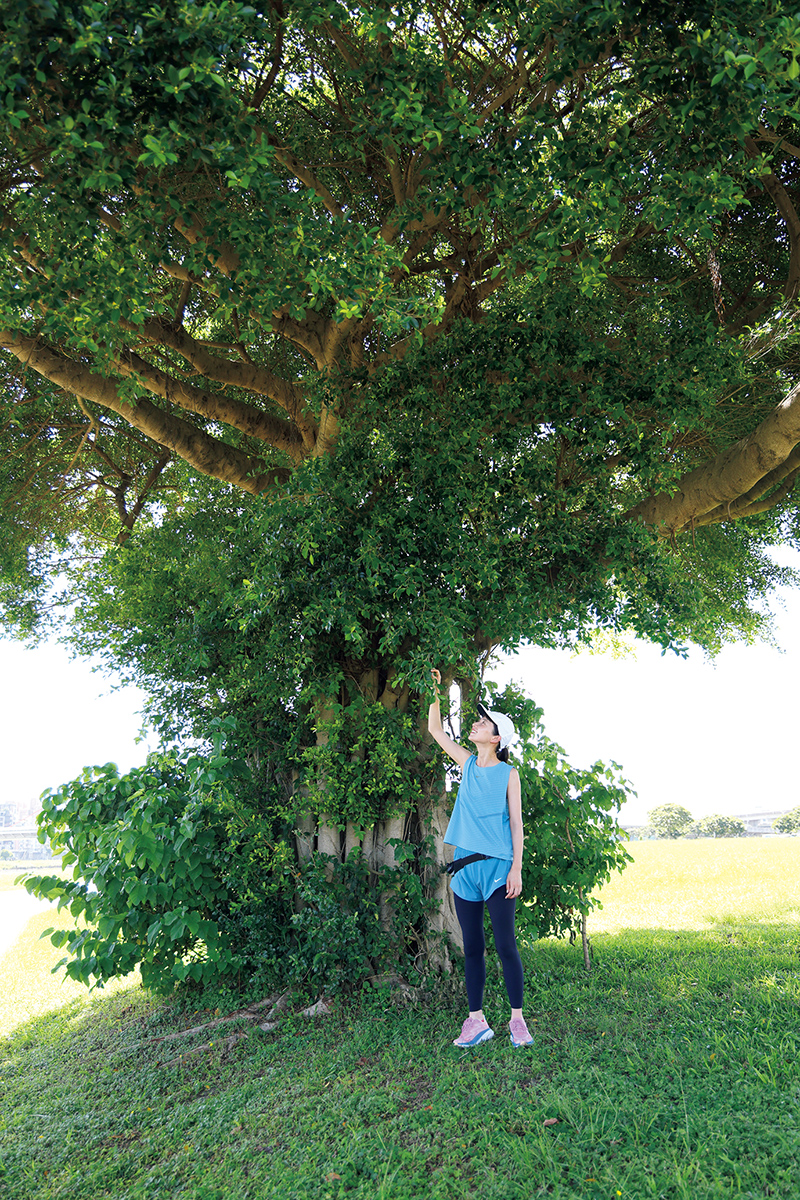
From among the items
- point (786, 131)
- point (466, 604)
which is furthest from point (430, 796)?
point (786, 131)

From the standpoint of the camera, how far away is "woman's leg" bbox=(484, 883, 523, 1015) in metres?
4.02

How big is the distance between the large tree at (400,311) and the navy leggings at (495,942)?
1.20 m

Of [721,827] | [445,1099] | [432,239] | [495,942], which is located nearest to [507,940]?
[495,942]

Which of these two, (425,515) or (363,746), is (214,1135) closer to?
(363,746)

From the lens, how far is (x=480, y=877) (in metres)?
4.12

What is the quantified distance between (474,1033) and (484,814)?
1.22 metres

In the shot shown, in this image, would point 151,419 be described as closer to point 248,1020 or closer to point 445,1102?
point 248,1020

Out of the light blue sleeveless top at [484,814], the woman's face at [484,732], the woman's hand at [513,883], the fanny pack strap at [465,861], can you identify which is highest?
the woman's face at [484,732]

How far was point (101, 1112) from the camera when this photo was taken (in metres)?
3.96

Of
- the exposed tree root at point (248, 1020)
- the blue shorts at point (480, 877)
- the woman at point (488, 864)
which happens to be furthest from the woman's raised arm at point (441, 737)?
the exposed tree root at point (248, 1020)

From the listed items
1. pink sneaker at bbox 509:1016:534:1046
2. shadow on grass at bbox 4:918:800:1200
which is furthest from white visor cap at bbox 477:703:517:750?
shadow on grass at bbox 4:918:800:1200

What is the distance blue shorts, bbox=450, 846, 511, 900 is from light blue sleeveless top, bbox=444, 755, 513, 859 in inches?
1.8

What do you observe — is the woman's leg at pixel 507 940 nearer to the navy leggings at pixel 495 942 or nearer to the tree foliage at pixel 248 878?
the navy leggings at pixel 495 942

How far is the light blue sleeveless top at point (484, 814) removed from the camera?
4102 millimetres
